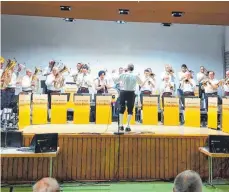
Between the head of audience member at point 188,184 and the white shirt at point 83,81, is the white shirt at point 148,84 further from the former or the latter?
the head of audience member at point 188,184

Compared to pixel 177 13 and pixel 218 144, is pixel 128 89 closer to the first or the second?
pixel 218 144

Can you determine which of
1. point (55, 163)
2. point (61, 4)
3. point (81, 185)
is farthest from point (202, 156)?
point (61, 4)

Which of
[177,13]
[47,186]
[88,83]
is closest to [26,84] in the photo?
[88,83]

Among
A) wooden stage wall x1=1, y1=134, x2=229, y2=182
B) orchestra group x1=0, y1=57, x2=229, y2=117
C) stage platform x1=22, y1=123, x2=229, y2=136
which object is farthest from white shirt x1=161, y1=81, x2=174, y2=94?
wooden stage wall x1=1, y1=134, x2=229, y2=182

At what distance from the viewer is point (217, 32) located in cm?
1146

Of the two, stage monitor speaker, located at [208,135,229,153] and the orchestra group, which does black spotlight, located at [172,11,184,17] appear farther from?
stage monitor speaker, located at [208,135,229,153]

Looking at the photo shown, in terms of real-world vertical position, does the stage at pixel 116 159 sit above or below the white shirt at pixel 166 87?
below

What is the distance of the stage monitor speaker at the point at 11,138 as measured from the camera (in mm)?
4324

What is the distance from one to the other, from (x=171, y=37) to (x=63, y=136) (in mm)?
7829

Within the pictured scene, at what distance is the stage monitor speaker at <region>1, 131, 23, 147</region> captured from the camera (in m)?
4.32

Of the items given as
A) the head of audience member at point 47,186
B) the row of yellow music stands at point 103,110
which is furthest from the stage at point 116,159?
the head of audience member at point 47,186

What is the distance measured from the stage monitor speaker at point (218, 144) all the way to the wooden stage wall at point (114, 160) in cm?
54

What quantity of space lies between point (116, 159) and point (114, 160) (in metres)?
→ 0.04

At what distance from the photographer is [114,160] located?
4719 mm
